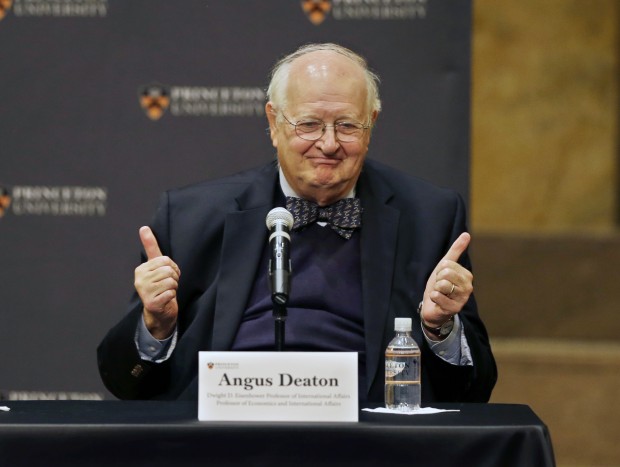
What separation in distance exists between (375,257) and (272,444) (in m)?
1.18

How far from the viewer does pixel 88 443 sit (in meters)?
2.63

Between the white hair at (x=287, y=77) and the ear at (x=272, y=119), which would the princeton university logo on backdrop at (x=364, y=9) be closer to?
the white hair at (x=287, y=77)

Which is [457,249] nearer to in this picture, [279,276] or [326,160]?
[326,160]

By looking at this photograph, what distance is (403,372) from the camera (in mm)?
3035

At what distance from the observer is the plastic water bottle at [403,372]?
2957mm

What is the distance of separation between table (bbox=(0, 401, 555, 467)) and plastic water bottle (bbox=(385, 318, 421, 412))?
0.28 meters

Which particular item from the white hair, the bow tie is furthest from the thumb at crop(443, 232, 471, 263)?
the white hair

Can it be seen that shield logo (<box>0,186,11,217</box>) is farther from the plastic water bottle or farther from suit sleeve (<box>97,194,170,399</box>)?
the plastic water bottle

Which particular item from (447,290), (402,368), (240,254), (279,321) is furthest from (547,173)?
(279,321)

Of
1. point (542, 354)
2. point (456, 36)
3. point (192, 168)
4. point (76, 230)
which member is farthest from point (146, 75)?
point (542, 354)

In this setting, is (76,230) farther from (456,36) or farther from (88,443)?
(88,443)

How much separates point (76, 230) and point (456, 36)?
169 centimetres

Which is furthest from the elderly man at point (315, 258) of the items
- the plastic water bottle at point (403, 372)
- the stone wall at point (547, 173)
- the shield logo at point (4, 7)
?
the stone wall at point (547, 173)

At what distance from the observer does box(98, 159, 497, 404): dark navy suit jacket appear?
3492 mm
